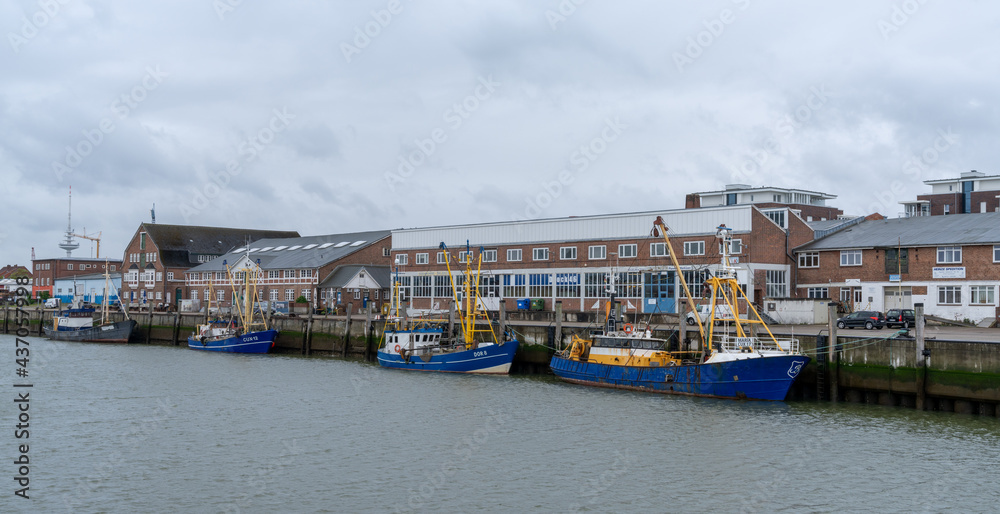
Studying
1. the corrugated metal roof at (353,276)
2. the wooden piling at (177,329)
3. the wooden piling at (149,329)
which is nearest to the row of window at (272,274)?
the corrugated metal roof at (353,276)

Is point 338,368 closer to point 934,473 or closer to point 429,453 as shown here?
point 429,453

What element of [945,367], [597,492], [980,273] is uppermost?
[980,273]

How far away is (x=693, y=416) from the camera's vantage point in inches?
1492

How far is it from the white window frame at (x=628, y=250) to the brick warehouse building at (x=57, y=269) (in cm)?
10668

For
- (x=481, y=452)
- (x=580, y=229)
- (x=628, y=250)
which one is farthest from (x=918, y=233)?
(x=481, y=452)

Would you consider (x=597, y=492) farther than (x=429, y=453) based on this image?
No

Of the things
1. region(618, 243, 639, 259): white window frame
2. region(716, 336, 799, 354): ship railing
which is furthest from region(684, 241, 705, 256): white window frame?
region(716, 336, 799, 354): ship railing

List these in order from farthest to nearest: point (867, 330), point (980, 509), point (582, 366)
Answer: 1. point (867, 330)
2. point (582, 366)
3. point (980, 509)

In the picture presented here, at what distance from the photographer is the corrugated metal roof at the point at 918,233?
2357 inches

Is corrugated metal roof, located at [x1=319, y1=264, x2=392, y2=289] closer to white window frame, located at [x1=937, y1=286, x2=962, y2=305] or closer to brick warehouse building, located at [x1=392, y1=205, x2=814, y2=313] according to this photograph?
brick warehouse building, located at [x1=392, y1=205, x2=814, y2=313]

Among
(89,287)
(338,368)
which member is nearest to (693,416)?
(338,368)

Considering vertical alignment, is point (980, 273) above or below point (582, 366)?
above

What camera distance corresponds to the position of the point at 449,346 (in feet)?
192

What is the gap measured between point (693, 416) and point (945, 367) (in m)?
10.5
